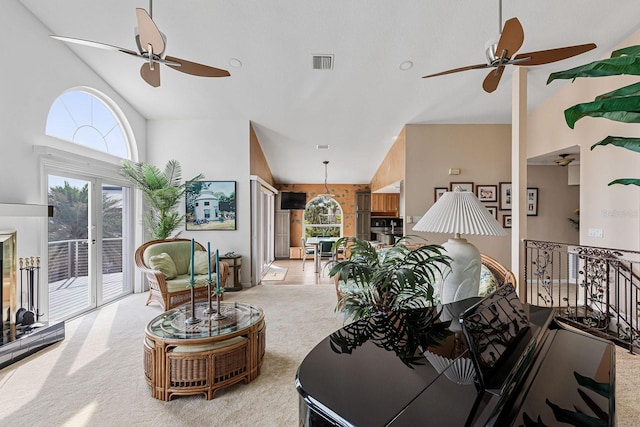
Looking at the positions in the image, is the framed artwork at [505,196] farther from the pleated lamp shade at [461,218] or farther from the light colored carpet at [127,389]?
the pleated lamp shade at [461,218]

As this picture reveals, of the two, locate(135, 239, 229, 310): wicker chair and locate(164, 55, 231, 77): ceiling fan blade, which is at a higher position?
locate(164, 55, 231, 77): ceiling fan blade

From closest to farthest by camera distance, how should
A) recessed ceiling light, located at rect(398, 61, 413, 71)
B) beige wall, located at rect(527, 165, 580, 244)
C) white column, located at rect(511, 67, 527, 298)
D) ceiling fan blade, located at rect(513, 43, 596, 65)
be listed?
ceiling fan blade, located at rect(513, 43, 596, 65) < recessed ceiling light, located at rect(398, 61, 413, 71) < white column, located at rect(511, 67, 527, 298) < beige wall, located at rect(527, 165, 580, 244)

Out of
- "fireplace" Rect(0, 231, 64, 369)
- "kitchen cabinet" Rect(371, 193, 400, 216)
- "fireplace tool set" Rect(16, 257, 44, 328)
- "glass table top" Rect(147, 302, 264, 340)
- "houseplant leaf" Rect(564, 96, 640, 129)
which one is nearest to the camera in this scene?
"houseplant leaf" Rect(564, 96, 640, 129)

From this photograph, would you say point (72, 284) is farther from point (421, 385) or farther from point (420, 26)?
point (420, 26)

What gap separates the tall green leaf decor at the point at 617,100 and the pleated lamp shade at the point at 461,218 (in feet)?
3.02

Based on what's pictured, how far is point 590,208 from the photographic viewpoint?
3631mm

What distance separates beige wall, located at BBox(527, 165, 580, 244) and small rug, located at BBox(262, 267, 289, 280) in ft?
17.4

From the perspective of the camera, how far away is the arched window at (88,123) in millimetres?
3336

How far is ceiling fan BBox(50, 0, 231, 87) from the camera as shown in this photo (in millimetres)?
1906

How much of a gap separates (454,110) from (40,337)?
6.07 metres

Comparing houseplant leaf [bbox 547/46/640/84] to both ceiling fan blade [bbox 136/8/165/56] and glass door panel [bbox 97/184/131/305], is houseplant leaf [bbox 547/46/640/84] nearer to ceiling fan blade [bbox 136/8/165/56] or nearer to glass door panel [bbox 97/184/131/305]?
ceiling fan blade [bbox 136/8/165/56]

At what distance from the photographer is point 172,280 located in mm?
3807

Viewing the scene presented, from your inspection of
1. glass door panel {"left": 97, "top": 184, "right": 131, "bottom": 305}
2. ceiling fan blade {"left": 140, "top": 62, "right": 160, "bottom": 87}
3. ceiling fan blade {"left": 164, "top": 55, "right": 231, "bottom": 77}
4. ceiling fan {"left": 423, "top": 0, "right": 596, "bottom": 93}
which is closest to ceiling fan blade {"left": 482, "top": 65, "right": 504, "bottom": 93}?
ceiling fan {"left": 423, "top": 0, "right": 596, "bottom": 93}

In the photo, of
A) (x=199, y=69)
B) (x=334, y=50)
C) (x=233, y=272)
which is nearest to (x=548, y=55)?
(x=334, y=50)
